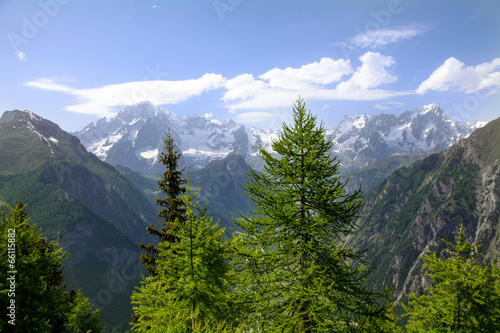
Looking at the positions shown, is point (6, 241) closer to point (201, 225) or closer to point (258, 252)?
point (201, 225)

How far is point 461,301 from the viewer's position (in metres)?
16.6

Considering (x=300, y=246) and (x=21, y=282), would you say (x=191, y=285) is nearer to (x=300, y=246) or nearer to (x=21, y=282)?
(x=300, y=246)

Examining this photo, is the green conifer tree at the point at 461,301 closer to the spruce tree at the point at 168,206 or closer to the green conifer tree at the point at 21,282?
the spruce tree at the point at 168,206

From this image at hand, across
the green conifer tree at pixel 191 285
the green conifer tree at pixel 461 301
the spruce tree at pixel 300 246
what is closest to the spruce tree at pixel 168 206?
the green conifer tree at pixel 191 285

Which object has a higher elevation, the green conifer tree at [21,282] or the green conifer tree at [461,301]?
the green conifer tree at [21,282]

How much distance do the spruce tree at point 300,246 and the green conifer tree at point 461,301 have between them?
828cm

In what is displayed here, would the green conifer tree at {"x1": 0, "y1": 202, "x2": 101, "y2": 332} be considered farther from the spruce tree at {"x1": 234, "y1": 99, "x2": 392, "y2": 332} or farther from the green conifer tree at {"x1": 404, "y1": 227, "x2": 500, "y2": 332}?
the green conifer tree at {"x1": 404, "y1": 227, "x2": 500, "y2": 332}

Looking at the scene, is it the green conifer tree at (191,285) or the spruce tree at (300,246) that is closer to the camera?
the spruce tree at (300,246)

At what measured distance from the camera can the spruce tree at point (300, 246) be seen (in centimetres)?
1132

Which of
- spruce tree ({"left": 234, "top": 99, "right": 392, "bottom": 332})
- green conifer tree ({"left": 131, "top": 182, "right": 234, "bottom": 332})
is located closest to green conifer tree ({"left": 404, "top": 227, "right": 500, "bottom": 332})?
spruce tree ({"left": 234, "top": 99, "right": 392, "bottom": 332})

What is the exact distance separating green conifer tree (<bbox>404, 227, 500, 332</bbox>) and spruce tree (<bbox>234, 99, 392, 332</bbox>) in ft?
27.2

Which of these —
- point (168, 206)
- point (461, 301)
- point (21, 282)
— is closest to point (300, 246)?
point (461, 301)

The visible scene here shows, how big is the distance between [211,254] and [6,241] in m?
12.7

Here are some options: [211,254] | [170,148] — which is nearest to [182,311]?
[211,254]
